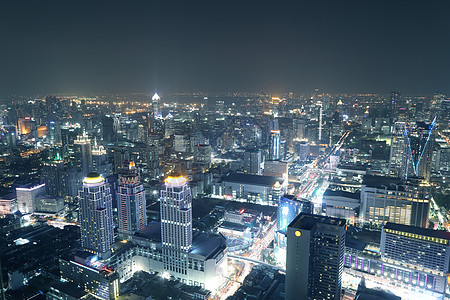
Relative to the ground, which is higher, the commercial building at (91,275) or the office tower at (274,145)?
the office tower at (274,145)

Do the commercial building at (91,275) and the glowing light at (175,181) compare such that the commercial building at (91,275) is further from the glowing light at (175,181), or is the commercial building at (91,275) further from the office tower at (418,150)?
the office tower at (418,150)

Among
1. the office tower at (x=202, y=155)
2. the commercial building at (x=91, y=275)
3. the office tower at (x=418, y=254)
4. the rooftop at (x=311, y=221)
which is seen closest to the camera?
the rooftop at (x=311, y=221)

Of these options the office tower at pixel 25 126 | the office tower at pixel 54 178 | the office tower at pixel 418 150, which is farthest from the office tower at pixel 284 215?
the office tower at pixel 25 126

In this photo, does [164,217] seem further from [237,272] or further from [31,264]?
[31,264]

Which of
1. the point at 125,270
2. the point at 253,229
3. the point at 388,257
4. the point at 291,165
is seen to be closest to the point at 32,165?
the point at 125,270

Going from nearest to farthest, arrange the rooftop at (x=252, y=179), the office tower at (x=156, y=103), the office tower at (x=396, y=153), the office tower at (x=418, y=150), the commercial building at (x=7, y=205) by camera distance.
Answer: the commercial building at (x=7, y=205)
the office tower at (x=418, y=150)
the rooftop at (x=252, y=179)
the office tower at (x=396, y=153)
the office tower at (x=156, y=103)

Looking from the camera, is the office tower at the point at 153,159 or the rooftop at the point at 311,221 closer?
the rooftop at the point at 311,221

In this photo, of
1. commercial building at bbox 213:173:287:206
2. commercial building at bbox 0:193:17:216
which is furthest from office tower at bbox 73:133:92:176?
commercial building at bbox 213:173:287:206

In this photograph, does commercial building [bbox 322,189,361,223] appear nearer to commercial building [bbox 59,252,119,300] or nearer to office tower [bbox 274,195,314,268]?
office tower [bbox 274,195,314,268]
